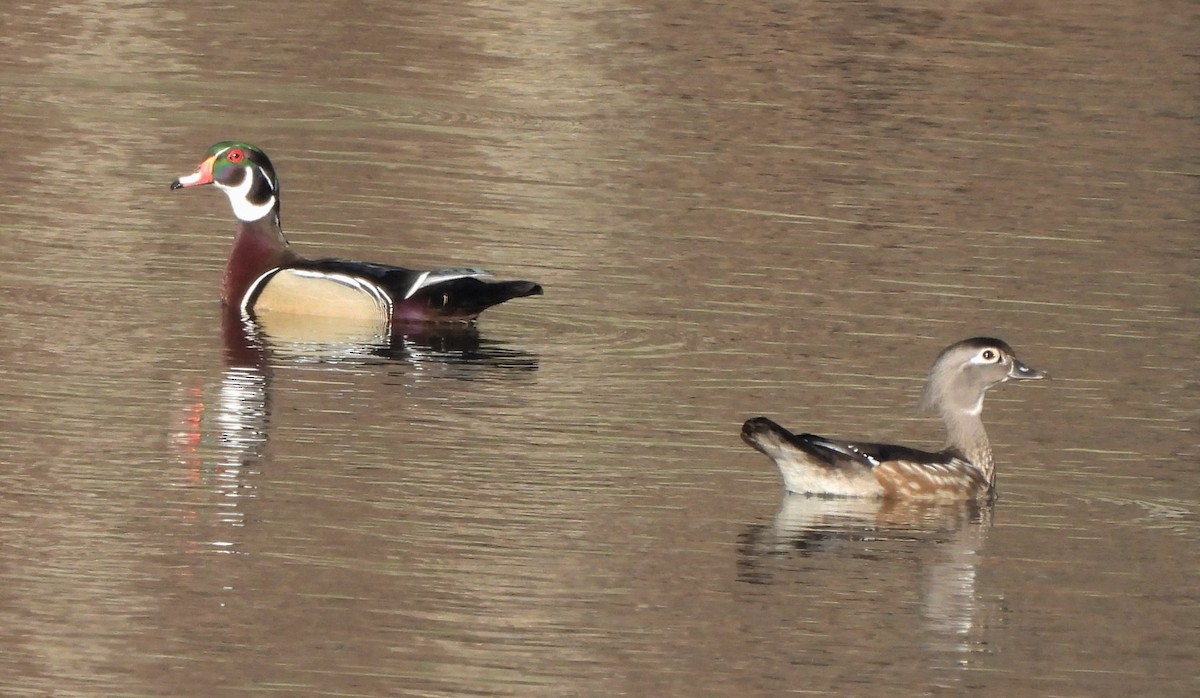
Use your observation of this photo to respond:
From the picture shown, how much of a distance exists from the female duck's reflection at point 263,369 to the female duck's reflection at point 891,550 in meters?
2.18

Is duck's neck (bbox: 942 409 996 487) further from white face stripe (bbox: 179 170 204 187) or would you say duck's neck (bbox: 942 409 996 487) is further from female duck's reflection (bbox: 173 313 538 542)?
white face stripe (bbox: 179 170 204 187)

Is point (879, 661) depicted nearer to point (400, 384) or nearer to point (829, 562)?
point (829, 562)

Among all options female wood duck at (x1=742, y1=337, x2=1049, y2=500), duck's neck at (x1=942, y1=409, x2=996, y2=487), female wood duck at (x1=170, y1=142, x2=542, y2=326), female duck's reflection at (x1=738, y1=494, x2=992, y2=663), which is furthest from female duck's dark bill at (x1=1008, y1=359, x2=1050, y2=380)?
female wood duck at (x1=170, y1=142, x2=542, y2=326)

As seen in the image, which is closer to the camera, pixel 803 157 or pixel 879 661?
pixel 879 661

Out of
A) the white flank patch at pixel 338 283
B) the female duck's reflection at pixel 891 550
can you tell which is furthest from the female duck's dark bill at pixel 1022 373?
the white flank patch at pixel 338 283

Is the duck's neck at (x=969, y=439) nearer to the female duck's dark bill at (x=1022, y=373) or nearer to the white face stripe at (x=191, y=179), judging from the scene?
the female duck's dark bill at (x=1022, y=373)

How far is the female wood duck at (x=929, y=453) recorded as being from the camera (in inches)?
484

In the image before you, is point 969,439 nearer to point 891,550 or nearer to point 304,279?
point 891,550

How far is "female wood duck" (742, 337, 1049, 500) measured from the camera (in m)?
12.3

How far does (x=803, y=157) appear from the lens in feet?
75.0

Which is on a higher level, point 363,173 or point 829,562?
point 363,173

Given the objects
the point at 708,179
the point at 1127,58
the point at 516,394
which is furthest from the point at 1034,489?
the point at 1127,58

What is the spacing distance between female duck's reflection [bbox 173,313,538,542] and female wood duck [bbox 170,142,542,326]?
17cm

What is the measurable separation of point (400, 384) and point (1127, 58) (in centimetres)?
1591
